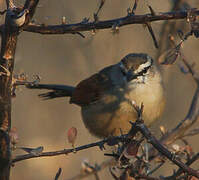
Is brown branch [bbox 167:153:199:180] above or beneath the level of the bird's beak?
beneath

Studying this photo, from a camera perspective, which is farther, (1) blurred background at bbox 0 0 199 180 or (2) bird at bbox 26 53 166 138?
(1) blurred background at bbox 0 0 199 180

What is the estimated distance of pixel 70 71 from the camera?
7.14 m

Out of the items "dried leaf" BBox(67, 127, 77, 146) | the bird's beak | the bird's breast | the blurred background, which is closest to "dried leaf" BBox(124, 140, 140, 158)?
"dried leaf" BBox(67, 127, 77, 146)

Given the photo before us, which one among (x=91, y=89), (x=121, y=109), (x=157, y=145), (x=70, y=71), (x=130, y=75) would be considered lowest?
(x=157, y=145)

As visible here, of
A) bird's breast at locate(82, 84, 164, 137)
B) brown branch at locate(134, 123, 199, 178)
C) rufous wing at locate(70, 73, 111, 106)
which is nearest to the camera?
brown branch at locate(134, 123, 199, 178)

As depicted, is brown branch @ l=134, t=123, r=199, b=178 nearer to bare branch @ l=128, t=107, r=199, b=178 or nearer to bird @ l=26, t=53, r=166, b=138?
bare branch @ l=128, t=107, r=199, b=178

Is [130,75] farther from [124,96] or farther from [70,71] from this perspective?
[70,71]

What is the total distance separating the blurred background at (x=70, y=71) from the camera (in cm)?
515

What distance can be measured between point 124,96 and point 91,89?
2.17 ft

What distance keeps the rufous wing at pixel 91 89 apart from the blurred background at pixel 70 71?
245 mm

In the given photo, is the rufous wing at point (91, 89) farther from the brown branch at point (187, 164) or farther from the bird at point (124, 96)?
the brown branch at point (187, 164)

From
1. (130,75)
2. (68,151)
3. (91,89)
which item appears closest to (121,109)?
(130,75)

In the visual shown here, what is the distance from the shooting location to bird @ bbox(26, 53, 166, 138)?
424 cm

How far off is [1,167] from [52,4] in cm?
414
